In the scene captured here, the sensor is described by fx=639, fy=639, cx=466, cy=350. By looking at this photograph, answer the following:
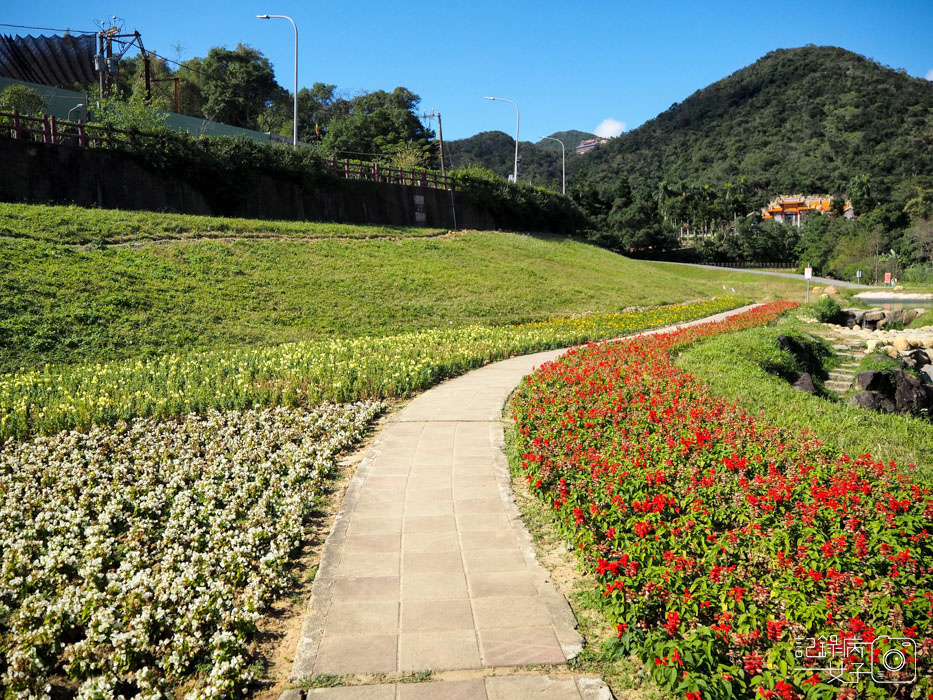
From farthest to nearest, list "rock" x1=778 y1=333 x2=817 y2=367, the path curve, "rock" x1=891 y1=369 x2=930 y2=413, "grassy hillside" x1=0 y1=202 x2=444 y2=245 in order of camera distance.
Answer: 1. "grassy hillside" x1=0 y1=202 x2=444 y2=245
2. "rock" x1=778 y1=333 x2=817 y2=367
3. "rock" x1=891 y1=369 x2=930 y2=413
4. the path curve

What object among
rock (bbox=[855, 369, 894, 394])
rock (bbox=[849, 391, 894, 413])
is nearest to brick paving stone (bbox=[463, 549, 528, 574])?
rock (bbox=[849, 391, 894, 413])

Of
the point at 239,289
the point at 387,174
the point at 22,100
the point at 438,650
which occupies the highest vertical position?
the point at 22,100

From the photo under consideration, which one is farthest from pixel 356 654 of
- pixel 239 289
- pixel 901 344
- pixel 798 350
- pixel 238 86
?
pixel 238 86

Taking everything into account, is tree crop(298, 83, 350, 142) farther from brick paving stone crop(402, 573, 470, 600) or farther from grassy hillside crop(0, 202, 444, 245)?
brick paving stone crop(402, 573, 470, 600)

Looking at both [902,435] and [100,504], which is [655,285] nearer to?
[902,435]

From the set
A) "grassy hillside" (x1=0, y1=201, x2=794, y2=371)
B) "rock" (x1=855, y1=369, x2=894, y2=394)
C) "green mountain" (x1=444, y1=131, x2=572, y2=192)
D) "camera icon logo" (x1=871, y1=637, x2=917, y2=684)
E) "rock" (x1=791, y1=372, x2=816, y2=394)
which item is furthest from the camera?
"green mountain" (x1=444, y1=131, x2=572, y2=192)

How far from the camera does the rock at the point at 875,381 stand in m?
13.0

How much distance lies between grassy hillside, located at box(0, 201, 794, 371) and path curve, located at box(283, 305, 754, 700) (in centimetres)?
748

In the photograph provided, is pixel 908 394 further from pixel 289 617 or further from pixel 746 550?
pixel 289 617

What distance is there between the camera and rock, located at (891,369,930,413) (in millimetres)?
12438

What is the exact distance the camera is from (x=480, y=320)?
17.8 metres

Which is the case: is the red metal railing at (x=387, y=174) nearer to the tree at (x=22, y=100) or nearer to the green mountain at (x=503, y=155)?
the tree at (x=22, y=100)

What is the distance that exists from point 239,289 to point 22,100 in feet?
63.9

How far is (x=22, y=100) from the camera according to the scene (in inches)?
1054
